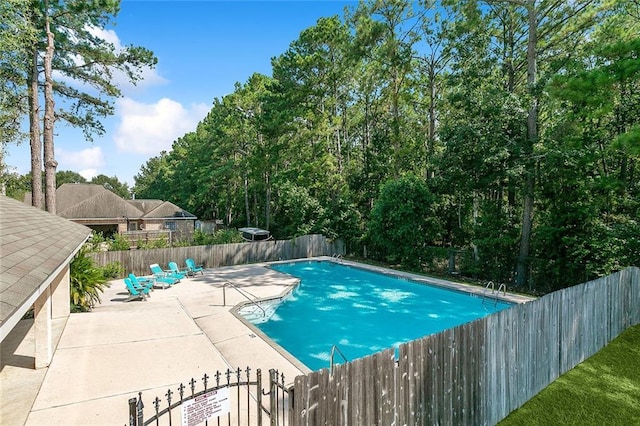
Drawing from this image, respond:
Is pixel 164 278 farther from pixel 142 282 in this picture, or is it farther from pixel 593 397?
pixel 593 397

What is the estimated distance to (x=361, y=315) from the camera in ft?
37.7

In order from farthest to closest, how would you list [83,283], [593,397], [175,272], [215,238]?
[215,238] → [175,272] → [83,283] → [593,397]

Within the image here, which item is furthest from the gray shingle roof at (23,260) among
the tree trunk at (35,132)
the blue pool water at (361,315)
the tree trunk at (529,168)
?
the tree trunk at (529,168)

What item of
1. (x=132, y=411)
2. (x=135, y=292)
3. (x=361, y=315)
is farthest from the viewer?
(x=361, y=315)

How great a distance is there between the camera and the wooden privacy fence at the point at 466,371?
3.21 meters

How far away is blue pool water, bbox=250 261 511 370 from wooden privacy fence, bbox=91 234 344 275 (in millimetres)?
4490

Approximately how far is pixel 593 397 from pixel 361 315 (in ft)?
22.5

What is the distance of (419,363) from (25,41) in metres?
16.6

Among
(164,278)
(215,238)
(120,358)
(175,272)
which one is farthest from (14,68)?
(120,358)

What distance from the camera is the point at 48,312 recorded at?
5.84 m

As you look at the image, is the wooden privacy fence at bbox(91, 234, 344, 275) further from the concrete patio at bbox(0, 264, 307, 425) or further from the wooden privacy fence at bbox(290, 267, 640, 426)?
the wooden privacy fence at bbox(290, 267, 640, 426)

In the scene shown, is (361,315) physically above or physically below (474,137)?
below

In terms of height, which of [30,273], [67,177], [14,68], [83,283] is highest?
[67,177]

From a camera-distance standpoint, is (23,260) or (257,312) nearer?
(23,260)
